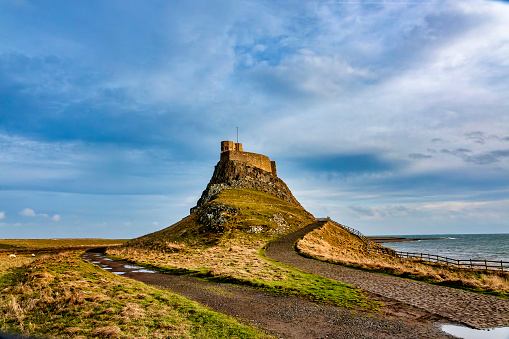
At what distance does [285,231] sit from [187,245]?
20194 millimetres

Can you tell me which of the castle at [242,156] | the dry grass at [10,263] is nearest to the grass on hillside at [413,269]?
the dry grass at [10,263]

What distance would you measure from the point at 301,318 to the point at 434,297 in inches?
400

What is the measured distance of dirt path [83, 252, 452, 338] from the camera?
513 inches

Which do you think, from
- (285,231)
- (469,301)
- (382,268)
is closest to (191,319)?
(469,301)

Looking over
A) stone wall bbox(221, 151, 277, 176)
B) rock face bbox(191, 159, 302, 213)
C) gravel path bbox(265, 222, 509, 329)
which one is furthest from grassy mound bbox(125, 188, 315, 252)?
stone wall bbox(221, 151, 277, 176)

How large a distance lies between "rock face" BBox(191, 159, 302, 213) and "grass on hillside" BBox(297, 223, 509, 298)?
35961 millimetres

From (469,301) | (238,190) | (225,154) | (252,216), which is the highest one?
(225,154)

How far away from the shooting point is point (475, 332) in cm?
1344

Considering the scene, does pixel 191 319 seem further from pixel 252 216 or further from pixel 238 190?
pixel 238 190

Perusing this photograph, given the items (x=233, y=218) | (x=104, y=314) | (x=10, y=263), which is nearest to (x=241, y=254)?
(x=233, y=218)

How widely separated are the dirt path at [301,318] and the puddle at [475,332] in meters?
0.53

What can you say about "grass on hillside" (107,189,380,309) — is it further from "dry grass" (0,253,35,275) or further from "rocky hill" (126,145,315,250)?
"dry grass" (0,253,35,275)

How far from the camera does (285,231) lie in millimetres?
64688

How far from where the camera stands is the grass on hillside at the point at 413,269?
23639 mm
